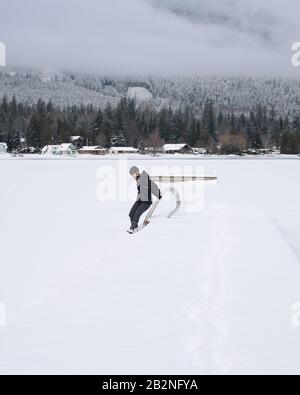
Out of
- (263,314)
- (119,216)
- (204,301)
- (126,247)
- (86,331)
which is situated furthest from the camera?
(119,216)

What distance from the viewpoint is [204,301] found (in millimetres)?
6203

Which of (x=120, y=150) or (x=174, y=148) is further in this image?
(x=174, y=148)

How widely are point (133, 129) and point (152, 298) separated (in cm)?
14092

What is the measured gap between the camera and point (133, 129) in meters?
145

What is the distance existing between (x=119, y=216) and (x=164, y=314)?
875 centimetres

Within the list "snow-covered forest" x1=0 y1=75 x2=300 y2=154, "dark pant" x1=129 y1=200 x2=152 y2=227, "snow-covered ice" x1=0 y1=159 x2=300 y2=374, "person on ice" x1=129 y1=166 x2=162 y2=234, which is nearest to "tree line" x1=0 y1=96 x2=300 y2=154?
"snow-covered forest" x1=0 y1=75 x2=300 y2=154

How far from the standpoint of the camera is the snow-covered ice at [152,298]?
4.69m

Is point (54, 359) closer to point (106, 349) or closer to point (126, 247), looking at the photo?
point (106, 349)

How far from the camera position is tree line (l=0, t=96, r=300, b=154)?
4941 inches

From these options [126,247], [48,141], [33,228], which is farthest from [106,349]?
[48,141]

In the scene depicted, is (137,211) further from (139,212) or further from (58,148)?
(58,148)

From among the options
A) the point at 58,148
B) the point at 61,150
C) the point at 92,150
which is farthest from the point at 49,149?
the point at 92,150

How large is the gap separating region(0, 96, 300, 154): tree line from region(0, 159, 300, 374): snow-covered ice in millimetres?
103599

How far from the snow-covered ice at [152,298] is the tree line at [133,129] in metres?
104
